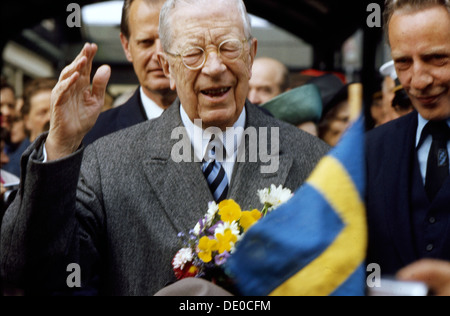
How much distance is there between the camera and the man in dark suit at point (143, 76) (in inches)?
150

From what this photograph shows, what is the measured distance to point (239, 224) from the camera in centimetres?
210

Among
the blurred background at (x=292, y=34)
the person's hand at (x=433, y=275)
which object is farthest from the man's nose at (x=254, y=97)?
the person's hand at (x=433, y=275)

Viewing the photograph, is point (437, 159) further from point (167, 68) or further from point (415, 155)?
point (167, 68)

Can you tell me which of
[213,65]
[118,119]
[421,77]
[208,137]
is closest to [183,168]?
[208,137]

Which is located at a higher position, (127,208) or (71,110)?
(71,110)

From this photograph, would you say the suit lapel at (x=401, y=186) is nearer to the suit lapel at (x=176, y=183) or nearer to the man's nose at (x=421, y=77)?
the man's nose at (x=421, y=77)

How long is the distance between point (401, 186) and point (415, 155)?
5.8 inches

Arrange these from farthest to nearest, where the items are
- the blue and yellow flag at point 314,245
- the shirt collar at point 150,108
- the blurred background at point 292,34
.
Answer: the blurred background at point 292,34
the shirt collar at point 150,108
the blue and yellow flag at point 314,245

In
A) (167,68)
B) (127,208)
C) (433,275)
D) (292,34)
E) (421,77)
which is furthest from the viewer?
(292,34)

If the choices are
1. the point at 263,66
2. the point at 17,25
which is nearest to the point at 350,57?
the point at 17,25

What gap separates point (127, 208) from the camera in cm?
258

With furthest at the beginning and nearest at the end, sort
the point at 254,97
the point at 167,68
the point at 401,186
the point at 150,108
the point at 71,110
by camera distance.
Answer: the point at 254,97, the point at 150,108, the point at 167,68, the point at 401,186, the point at 71,110

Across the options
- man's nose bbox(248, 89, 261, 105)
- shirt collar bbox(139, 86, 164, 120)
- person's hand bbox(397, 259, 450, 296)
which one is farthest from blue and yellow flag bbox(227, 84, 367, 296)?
man's nose bbox(248, 89, 261, 105)

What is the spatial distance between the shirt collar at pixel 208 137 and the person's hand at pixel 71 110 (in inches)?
21.7
